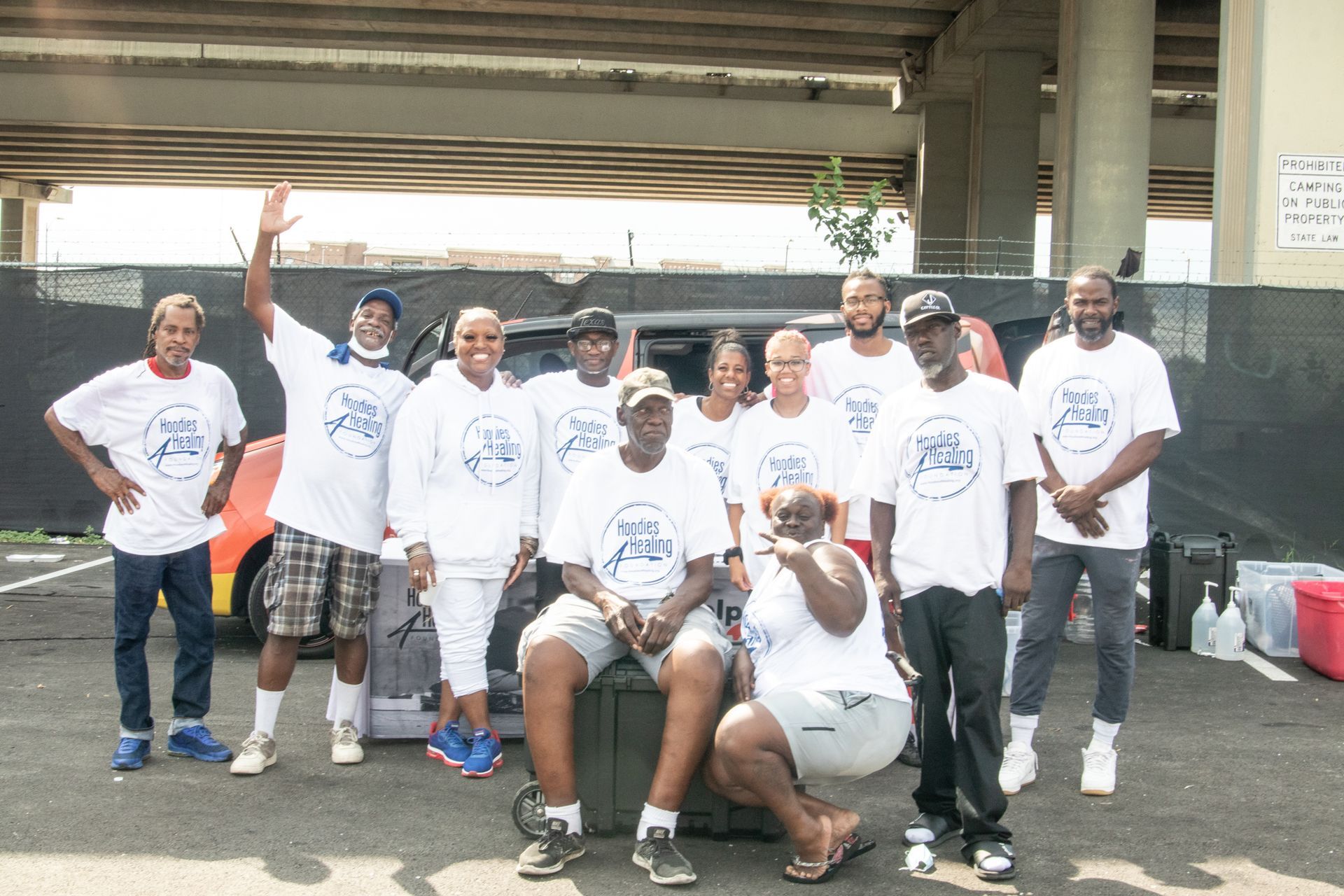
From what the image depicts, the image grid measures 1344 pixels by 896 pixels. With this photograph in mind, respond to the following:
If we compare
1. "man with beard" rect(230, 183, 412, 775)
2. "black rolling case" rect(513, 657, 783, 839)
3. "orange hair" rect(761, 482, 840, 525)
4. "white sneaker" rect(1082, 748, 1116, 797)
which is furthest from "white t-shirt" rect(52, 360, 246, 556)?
"white sneaker" rect(1082, 748, 1116, 797)

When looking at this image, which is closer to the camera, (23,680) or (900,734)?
(900,734)

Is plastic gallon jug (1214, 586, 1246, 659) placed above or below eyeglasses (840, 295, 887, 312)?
below

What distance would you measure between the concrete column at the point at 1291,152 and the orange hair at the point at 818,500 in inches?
271

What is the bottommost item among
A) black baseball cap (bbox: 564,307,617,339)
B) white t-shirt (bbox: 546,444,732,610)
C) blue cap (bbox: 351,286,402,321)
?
white t-shirt (bbox: 546,444,732,610)

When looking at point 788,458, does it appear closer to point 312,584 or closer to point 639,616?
point 639,616

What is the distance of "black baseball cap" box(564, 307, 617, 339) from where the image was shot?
14.9 feet

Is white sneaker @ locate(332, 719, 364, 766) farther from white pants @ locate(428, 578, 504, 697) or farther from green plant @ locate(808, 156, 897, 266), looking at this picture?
green plant @ locate(808, 156, 897, 266)

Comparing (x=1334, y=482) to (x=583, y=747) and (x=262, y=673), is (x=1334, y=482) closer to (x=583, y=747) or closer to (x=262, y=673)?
(x=583, y=747)

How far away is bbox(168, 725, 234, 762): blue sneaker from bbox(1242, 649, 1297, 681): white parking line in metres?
5.09

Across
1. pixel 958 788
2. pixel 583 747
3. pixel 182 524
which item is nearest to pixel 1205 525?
pixel 958 788

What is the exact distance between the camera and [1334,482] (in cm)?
823

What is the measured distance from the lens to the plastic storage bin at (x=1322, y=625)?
5926 millimetres

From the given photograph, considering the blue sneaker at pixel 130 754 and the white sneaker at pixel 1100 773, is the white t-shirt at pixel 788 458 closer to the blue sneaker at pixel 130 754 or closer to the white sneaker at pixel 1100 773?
the white sneaker at pixel 1100 773

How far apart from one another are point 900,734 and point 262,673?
2.46 m
